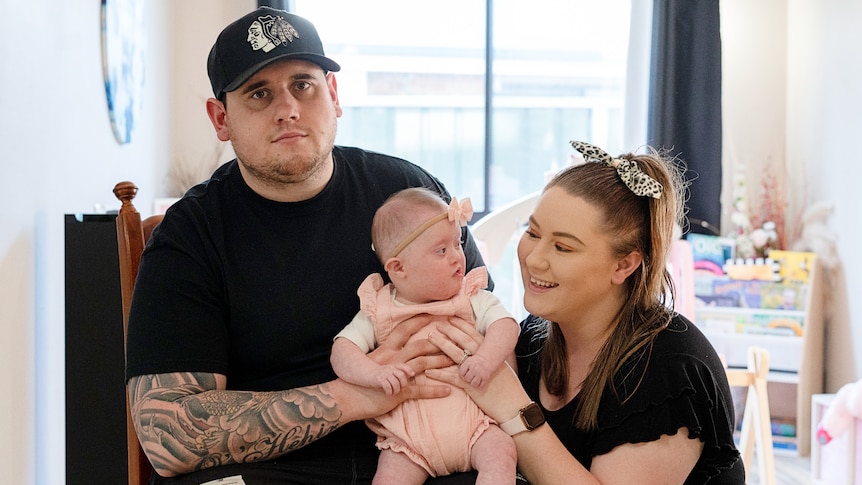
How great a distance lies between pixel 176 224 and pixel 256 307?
229 millimetres

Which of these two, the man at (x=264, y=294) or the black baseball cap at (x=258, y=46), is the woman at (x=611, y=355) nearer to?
the man at (x=264, y=294)

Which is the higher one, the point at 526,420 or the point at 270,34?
the point at 270,34

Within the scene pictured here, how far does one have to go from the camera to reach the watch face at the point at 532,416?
5.02 ft

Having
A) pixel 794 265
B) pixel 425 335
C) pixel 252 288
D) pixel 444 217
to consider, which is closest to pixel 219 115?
pixel 252 288

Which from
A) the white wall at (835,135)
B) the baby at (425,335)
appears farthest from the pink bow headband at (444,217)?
the white wall at (835,135)

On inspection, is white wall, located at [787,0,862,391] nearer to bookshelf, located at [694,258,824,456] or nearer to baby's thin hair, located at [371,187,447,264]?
bookshelf, located at [694,258,824,456]

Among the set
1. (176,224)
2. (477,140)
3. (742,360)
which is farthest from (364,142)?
(176,224)

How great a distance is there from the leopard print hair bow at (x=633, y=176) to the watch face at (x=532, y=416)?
45 centimetres

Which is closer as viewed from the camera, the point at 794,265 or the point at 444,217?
the point at 444,217

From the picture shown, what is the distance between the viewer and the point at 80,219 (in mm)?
2221

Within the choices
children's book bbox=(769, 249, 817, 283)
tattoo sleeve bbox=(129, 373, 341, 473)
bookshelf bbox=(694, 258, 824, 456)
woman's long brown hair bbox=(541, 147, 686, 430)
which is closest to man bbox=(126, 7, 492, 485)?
tattoo sleeve bbox=(129, 373, 341, 473)

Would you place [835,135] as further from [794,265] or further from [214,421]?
[214,421]

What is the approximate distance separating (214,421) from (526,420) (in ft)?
1.86

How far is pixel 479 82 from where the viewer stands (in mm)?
4762
